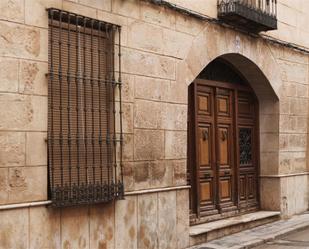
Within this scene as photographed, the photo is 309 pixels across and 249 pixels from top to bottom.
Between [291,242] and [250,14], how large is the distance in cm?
363

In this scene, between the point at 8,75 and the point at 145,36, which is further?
the point at 145,36

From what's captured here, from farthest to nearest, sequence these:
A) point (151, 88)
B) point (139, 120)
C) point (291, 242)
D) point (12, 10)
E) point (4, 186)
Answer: point (291, 242)
point (151, 88)
point (139, 120)
point (12, 10)
point (4, 186)

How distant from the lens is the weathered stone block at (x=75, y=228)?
21.6 ft

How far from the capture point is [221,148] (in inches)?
404

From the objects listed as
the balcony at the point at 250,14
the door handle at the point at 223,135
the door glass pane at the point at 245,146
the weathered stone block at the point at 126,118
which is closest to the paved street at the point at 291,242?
the door glass pane at the point at 245,146

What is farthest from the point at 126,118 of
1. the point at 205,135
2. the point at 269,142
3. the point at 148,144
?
the point at 269,142

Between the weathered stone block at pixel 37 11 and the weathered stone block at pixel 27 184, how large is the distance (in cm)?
152

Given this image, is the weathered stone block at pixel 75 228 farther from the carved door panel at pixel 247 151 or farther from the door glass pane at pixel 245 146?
the door glass pane at pixel 245 146

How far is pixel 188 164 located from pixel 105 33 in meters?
2.97

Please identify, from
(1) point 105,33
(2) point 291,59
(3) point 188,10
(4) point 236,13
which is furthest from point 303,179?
(1) point 105,33

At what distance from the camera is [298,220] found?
11.0m

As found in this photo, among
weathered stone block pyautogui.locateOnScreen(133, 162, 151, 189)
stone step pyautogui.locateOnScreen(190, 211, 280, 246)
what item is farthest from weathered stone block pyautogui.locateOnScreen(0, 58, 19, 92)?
stone step pyautogui.locateOnScreen(190, 211, 280, 246)

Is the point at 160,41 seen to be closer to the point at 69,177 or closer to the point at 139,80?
the point at 139,80

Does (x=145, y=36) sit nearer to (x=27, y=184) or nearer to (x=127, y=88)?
(x=127, y=88)
